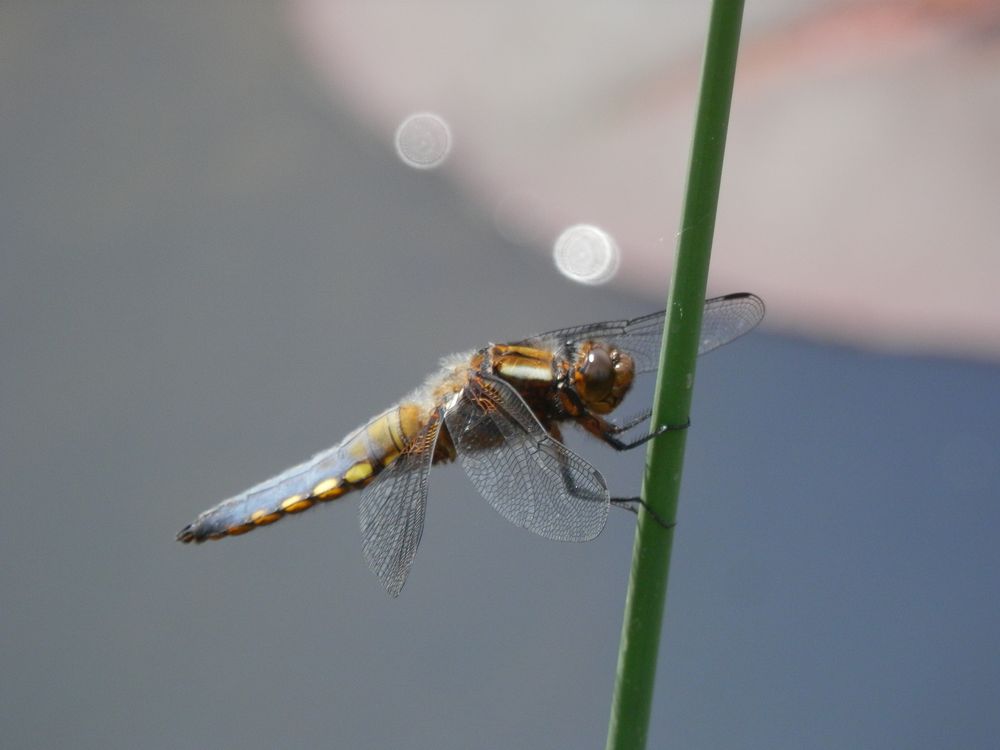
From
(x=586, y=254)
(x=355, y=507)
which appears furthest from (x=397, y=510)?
(x=586, y=254)

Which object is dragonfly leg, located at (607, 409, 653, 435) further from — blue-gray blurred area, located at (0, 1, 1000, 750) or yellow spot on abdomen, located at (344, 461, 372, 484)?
blue-gray blurred area, located at (0, 1, 1000, 750)

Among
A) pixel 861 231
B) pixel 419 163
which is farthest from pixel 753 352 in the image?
pixel 419 163

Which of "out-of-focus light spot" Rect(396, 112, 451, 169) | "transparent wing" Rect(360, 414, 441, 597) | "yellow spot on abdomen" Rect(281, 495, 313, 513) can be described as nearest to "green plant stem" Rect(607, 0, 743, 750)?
"transparent wing" Rect(360, 414, 441, 597)

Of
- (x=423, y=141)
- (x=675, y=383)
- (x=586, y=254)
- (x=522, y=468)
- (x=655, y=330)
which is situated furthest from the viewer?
(x=423, y=141)

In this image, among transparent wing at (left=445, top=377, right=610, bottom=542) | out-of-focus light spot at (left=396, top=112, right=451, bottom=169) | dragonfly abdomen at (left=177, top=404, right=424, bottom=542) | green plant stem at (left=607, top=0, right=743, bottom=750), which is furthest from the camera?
out-of-focus light spot at (left=396, top=112, right=451, bottom=169)

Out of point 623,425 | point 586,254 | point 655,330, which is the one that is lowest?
point 623,425

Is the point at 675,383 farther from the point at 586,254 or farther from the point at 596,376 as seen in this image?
the point at 586,254

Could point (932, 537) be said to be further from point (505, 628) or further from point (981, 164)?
point (981, 164)

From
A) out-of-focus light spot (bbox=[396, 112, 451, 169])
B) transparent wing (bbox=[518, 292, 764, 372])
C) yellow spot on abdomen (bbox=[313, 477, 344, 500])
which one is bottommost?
yellow spot on abdomen (bbox=[313, 477, 344, 500])

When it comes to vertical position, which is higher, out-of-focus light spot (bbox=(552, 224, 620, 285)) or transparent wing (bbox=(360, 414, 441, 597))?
out-of-focus light spot (bbox=(552, 224, 620, 285))
